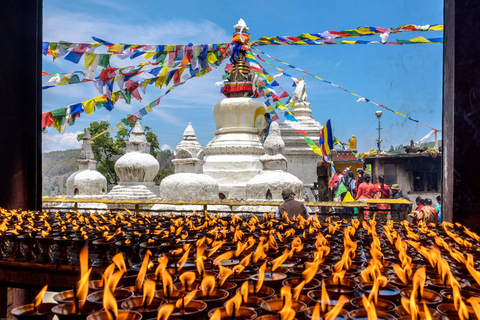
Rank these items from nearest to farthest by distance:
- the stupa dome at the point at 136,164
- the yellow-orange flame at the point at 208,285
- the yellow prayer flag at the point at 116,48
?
the yellow-orange flame at the point at 208,285, the yellow prayer flag at the point at 116,48, the stupa dome at the point at 136,164

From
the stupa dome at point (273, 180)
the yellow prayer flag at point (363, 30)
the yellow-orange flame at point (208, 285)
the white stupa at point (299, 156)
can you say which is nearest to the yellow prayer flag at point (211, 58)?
the stupa dome at point (273, 180)

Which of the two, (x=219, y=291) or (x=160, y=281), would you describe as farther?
(x=160, y=281)

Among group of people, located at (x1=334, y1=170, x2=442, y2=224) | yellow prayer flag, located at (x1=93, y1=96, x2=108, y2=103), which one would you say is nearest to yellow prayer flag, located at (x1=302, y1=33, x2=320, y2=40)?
group of people, located at (x1=334, y1=170, x2=442, y2=224)

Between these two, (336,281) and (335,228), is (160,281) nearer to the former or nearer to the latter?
(336,281)

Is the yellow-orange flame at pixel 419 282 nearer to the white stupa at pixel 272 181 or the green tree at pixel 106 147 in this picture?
the white stupa at pixel 272 181

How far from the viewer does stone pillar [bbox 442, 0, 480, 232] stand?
4.75 metres

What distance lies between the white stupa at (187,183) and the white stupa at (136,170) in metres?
2.85

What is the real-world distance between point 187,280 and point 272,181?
7844 millimetres

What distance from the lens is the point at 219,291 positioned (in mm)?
1952

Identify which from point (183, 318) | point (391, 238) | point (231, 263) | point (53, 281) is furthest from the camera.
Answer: point (391, 238)

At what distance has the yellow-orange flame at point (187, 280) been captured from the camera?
2036mm

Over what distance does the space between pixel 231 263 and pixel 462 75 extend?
3.88 m

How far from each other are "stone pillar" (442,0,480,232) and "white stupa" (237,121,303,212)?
508 centimetres

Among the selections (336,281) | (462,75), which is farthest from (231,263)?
(462,75)
